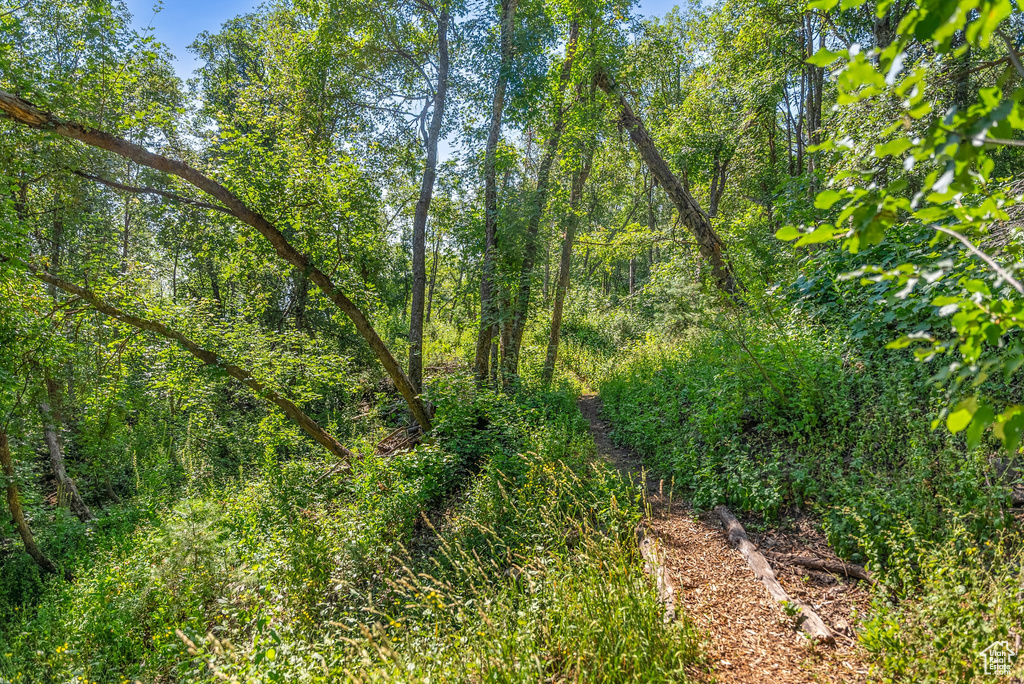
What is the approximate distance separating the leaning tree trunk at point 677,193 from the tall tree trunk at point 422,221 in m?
3.37

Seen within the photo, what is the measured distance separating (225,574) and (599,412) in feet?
23.9

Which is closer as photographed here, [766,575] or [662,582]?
[662,582]

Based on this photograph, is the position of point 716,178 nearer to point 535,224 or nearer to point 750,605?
point 535,224

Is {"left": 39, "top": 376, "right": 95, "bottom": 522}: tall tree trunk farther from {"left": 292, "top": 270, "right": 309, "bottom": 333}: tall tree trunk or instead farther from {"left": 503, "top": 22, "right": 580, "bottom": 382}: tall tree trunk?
{"left": 503, "top": 22, "right": 580, "bottom": 382}: tall tree trunk

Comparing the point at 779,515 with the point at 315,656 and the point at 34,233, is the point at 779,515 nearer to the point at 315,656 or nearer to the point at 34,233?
the point at 315,656

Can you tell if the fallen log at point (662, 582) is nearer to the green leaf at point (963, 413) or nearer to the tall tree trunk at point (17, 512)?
the green leaf at point (963, 413)

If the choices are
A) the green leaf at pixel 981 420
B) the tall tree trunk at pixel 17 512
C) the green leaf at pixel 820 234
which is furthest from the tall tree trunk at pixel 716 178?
the tall tree trunk at pixel 17 512

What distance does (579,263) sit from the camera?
28.8 metres

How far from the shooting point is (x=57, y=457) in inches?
403

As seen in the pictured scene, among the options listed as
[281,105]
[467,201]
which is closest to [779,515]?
[467,201]

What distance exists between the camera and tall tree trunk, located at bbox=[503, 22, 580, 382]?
30.6 feet

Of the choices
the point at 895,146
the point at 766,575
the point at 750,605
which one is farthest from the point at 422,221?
the point at 895,146

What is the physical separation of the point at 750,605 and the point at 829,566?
2.65 ft

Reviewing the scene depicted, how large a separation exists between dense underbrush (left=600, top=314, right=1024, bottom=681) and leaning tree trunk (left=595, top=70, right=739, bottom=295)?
9.48 feet
